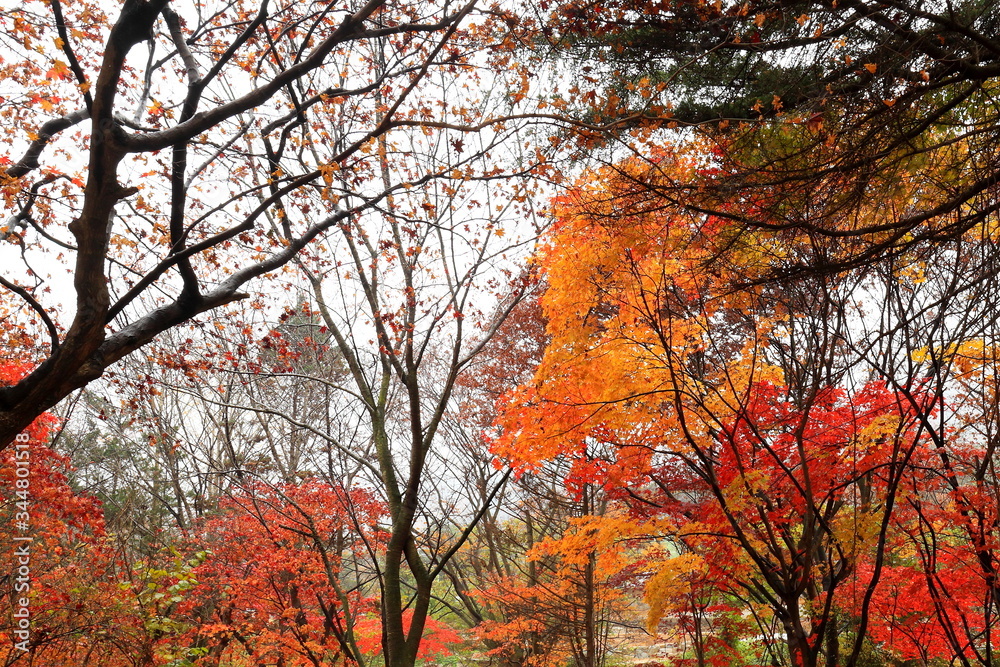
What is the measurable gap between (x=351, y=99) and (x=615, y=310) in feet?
17.6

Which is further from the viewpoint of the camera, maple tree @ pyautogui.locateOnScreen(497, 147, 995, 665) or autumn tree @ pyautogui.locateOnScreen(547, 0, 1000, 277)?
maple tree @ pyautogui.locateOnScreen(497, 147, 995, 665)

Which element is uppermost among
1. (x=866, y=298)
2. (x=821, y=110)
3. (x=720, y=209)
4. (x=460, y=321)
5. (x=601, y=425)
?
(x=866, y=298)

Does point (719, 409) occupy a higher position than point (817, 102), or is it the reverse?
point (817, 102)

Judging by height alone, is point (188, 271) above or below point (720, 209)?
below

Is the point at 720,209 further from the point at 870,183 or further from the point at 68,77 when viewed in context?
the point at 68,77

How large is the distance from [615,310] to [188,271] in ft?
22.8

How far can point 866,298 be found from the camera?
949cm

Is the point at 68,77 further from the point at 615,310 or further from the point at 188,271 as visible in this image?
the point at 615,310

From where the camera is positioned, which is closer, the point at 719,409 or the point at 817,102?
the point at 817,102

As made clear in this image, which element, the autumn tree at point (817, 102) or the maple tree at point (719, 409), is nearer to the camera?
the autumn tree at point (817, 102)

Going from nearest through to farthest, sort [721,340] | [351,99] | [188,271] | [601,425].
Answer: [188,271] < [351,99] < [601,425] < [721,340]

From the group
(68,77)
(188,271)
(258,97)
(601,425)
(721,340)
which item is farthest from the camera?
(721,340)

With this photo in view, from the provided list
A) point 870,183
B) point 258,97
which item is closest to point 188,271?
point 258,97

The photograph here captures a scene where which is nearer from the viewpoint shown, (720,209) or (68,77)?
(720,209)
